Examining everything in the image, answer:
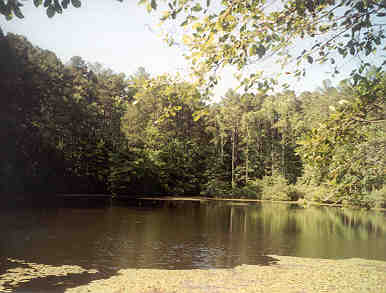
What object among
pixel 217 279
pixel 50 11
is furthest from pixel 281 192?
pixel 50 11

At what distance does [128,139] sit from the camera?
3662 cm

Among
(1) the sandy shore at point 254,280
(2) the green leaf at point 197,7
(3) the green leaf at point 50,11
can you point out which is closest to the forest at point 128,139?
(1) the sandy shore at point 254,280

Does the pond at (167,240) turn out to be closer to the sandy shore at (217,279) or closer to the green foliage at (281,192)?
the sandy shore at (217,279)

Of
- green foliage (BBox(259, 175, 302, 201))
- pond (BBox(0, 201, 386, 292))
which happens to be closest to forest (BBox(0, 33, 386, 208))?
green foliage (BBox(259, 175, 302, 201))

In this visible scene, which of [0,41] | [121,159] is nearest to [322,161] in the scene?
[0,41]

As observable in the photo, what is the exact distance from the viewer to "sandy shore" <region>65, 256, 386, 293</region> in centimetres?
636

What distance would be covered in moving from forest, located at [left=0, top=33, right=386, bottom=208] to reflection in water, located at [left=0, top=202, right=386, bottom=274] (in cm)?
757

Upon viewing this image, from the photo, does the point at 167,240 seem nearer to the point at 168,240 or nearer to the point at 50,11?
the point at 168,240

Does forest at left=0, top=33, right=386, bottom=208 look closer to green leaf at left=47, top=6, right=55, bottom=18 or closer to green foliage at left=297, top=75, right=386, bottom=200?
green foliage at left=297, top=75, right=386, bottom=200

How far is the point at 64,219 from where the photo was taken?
15.8 meters

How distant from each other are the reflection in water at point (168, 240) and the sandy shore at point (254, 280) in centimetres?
80

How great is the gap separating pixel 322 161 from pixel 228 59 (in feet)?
5.93

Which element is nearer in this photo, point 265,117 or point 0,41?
point 0,41

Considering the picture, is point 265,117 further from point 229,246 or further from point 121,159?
point 229,246
